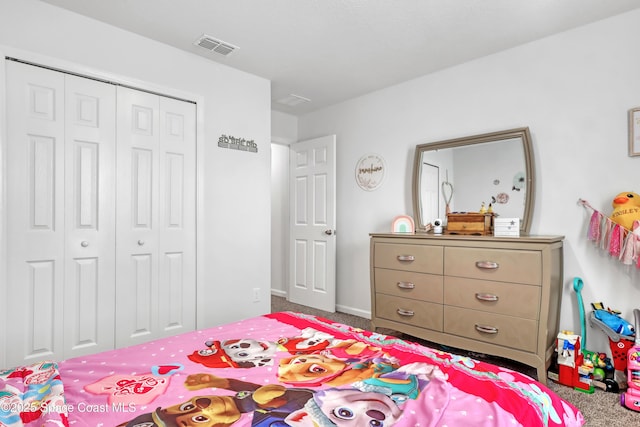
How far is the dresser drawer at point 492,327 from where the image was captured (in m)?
2.48

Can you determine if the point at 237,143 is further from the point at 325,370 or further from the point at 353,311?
the point at 325,370

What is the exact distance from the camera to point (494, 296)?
2633 millimetres

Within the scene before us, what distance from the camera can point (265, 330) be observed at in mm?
1754

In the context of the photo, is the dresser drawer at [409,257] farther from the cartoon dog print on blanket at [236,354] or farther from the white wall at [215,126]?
the cartoon dog print on blanket at [236,354]

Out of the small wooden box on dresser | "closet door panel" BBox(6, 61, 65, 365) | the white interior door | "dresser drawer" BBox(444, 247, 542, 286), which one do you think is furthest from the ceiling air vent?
"dresser drawer" BBox(444, 247, 542, 286)

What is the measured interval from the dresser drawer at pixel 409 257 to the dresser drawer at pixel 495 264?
86 mm

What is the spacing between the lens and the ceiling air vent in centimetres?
291

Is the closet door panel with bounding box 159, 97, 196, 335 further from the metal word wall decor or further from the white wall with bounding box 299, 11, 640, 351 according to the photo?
the white wall with bounding box 299, 11, 640, 351

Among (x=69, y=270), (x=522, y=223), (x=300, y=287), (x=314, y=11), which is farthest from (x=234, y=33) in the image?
(x=300, y=287)

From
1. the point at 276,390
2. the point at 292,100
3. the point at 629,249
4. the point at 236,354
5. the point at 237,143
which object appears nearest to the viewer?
the point at 276,390

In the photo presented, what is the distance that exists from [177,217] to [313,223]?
191 centimetres

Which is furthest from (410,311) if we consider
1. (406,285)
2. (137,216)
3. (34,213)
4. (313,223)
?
(34,213)

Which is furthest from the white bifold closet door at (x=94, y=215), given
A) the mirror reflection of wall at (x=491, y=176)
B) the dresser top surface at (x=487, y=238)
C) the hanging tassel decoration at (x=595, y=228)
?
the hanging tassel decoration at (x=595, y=228)

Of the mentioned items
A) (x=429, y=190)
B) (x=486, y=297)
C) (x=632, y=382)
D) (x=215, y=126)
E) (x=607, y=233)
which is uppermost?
(x=215, y=126)
